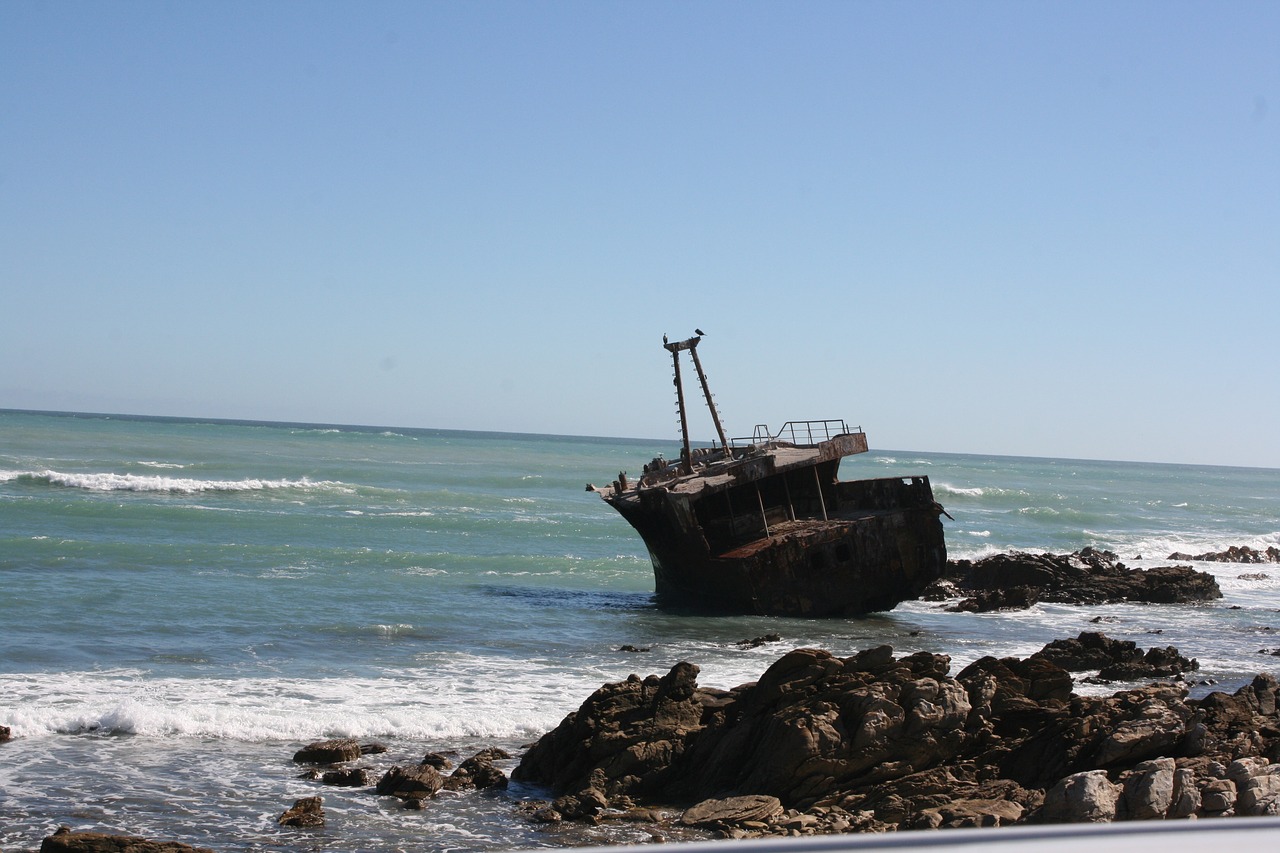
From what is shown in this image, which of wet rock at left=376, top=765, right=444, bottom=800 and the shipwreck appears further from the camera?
the shipwreck

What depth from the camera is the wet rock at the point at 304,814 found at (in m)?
9.30

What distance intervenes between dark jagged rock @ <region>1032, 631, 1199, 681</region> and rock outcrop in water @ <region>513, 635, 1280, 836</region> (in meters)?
4.27

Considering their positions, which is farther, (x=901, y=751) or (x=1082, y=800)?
(x=901, y=751)

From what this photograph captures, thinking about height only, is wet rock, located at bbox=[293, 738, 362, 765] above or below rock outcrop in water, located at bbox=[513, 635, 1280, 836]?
below

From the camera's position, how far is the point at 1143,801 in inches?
327

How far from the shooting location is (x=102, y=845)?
8.12 metres

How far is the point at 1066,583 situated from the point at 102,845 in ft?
78.7

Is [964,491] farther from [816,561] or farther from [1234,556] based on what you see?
[816,561]

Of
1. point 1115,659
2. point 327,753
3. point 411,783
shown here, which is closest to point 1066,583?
point 1115,659

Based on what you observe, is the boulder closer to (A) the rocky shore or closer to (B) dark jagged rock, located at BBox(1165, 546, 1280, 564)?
(A) the rocky shore

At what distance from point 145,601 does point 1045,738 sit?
53.0ft

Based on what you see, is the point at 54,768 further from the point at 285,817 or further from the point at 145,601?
the point at 145,601

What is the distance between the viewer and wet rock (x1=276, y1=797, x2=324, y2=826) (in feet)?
30.5

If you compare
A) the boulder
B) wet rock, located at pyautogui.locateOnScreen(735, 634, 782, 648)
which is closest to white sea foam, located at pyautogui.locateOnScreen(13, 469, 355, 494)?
wet rock, located at pyautogui.locateOnScreen(735, 634, 782, 648)
